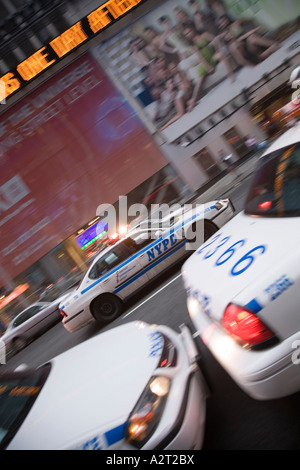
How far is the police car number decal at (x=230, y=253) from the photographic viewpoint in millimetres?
2250

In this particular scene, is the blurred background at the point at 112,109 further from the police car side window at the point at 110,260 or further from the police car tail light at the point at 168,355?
the police car tail light at the point at 168,355

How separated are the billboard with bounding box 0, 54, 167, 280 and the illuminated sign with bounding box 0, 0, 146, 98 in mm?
760

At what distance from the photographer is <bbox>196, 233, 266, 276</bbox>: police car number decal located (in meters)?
2.25

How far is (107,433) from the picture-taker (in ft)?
6.64

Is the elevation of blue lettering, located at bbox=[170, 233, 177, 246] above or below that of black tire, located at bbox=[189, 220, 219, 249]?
above

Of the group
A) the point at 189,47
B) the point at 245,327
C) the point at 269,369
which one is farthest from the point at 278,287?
the point at 189,47

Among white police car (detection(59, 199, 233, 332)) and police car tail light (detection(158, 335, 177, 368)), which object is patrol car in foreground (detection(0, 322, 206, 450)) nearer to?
police car tail light (detection(158, 335, 177, 368))

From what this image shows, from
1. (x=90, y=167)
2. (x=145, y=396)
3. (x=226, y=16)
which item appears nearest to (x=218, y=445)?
(x=145, y=396)

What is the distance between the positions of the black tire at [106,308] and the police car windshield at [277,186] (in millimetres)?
4293

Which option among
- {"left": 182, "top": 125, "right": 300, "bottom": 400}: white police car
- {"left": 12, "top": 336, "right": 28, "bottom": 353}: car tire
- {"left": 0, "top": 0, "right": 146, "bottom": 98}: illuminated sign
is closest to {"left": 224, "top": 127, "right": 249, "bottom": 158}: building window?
{"left": 0, "top": 0, "right": 146, "bottom": 98}: illuminated sign

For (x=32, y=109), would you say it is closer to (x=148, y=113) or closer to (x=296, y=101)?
(x=148, y=113)

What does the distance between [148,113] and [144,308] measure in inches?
641

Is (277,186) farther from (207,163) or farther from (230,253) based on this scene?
(207,163)

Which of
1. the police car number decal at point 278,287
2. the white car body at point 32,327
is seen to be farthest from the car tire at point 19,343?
the police car number decal at point 278,287
